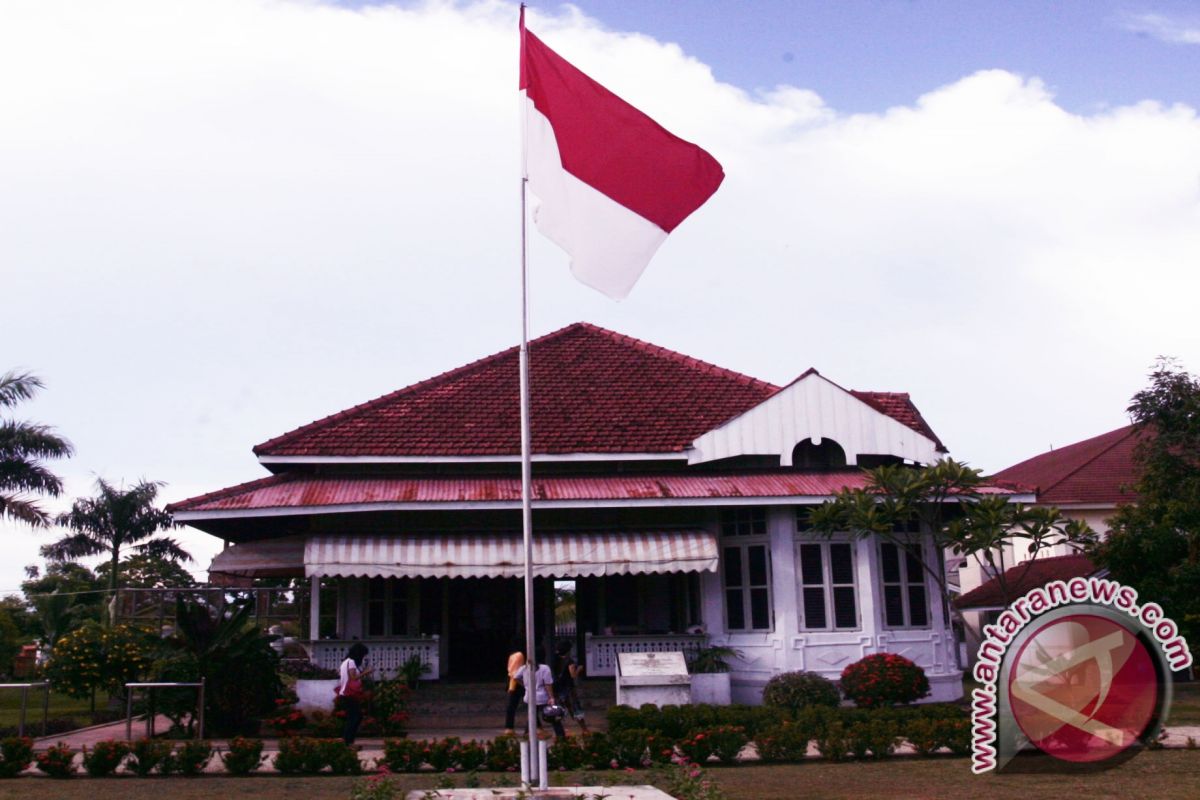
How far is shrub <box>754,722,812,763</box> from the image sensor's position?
40.2ft

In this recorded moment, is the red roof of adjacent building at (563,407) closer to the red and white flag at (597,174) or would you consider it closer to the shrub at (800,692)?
the shrub at (800,692)

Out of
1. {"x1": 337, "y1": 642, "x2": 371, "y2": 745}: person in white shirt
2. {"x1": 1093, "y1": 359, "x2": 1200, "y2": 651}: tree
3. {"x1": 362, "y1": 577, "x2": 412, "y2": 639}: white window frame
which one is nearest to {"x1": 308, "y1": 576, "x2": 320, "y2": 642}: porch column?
{"x1": 362, "y1": 577, "x2": 412, "y2": 639}: white window frame

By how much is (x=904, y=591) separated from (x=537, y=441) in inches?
250

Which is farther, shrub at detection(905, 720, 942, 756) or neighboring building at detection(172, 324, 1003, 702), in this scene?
neighboring building at detection(172, 324, 1003, 702)

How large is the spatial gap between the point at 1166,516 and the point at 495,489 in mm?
12368

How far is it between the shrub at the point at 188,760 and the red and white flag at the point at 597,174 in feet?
21.1

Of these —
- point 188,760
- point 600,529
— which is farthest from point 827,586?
point 188,760

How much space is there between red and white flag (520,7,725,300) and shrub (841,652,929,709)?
9217mm

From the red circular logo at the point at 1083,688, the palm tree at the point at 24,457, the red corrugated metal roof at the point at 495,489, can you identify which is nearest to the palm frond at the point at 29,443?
the palm tree at the point at 24,457

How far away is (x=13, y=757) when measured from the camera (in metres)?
11.7

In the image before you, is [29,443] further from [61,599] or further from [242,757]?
[242,757]

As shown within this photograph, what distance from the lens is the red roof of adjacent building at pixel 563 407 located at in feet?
61.9

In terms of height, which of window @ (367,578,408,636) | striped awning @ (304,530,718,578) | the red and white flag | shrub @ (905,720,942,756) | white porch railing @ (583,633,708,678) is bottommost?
shrub @ (905,720,942,756)

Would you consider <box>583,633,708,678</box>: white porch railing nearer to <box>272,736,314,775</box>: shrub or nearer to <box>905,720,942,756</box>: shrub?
<box>905,720,942,756</box>: shrub
